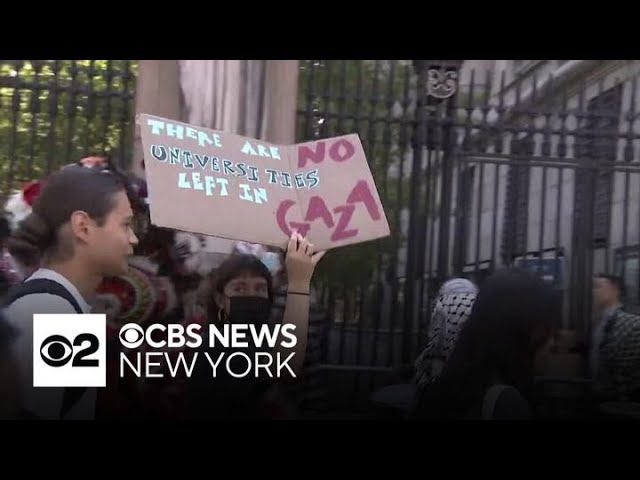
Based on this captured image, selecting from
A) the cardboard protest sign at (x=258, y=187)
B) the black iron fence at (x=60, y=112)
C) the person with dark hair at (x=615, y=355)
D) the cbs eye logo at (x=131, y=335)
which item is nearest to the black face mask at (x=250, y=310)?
the cardboard protest sign at (x=258, y=187)

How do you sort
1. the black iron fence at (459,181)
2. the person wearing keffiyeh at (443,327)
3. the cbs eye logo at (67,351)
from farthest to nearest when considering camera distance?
1. the black iron fence at (459,181)
2. the person wearing keffiyeh at (443,327)
3. the cbs eye logo at (67,351)

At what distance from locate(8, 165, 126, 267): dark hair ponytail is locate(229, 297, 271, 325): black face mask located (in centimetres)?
72

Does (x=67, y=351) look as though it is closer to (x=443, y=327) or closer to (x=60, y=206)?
(x=60, y=206)

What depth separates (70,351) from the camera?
3639 millimetres

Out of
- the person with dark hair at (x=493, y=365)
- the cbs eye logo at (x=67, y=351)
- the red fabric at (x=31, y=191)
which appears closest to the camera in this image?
the person with dark hair at (x=493, y=365)

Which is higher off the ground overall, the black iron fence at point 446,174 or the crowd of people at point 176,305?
the black iron fence at point 446,174

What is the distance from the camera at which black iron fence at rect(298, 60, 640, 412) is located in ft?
17.5

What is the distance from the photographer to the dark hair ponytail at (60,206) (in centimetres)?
326

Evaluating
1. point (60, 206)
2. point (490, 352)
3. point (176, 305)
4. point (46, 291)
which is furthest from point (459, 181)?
point (46, 291)

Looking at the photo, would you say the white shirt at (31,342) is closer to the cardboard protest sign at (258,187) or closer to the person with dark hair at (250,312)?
Answer: the person with dark hair at (250,312)

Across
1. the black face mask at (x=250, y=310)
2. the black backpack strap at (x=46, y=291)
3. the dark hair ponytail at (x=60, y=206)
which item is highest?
the dark hair ponytail at (x=60, y=206)

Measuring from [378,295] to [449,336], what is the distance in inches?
50.3

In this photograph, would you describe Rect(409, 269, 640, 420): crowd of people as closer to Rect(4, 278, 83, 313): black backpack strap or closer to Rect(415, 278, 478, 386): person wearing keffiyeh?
Rect(415, 278, 478, 386): person wearing keffiyeh

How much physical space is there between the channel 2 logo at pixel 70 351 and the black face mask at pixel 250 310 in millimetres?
562
